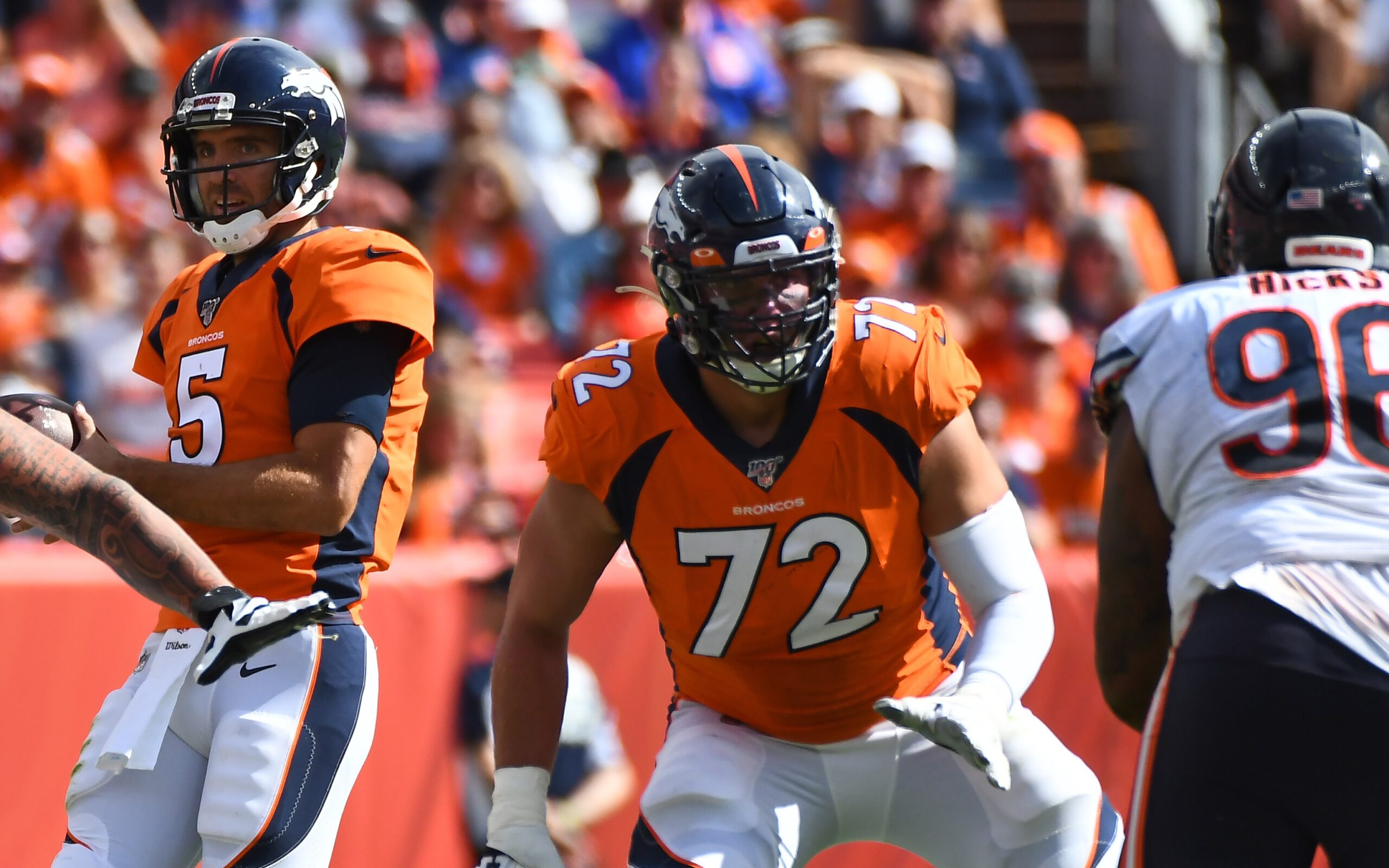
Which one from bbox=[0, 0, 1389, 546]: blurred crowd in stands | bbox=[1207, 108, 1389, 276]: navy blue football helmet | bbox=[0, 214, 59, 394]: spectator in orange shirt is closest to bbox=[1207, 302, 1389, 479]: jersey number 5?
bbox=[1207, 108, 1389, 276]: navy blue football helmet

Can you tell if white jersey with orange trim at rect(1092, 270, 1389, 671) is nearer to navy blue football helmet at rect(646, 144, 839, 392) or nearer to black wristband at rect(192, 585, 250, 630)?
navy blue football helmet at rect(646, 144, 839, 392)

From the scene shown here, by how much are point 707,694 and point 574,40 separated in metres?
7.48

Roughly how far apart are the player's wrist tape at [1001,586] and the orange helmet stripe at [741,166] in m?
0.72

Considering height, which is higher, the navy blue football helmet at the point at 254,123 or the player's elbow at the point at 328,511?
the navy blue football helmet at the point at 254,123

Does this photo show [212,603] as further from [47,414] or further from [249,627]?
[47,414]

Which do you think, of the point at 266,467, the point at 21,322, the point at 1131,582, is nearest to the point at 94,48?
the point at 21,322

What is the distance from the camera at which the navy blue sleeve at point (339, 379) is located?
3.13 m

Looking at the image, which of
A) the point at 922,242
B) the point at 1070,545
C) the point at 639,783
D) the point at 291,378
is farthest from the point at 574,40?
the point at 291,378

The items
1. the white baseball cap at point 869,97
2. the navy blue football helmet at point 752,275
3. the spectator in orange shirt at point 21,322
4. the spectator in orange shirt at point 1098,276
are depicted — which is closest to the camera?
the navy blue football helmet at point 752,275

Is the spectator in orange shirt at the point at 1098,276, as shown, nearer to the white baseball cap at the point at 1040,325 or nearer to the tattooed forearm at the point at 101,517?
the white baseball cap at the point at 1040,325

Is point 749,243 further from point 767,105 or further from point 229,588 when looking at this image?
point 767,105

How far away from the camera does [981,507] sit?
3004 millimetres

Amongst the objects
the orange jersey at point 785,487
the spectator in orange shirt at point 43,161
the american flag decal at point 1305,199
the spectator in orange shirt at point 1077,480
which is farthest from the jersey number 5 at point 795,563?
the spectator in orange shirt at point 43,161

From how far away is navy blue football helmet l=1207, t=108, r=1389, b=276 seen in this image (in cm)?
284
